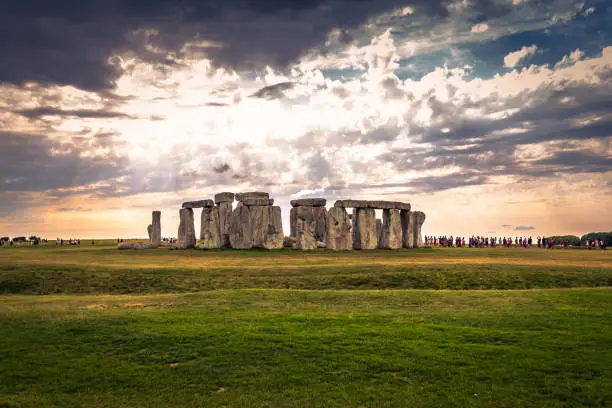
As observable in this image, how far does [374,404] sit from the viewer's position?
28.8 ft

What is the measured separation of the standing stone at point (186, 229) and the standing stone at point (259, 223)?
7.94 meters

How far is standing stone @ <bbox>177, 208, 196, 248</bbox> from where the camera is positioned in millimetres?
48750

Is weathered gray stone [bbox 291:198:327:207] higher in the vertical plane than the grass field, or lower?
higher

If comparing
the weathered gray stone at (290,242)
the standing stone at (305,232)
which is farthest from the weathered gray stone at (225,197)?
the standing stone at (305,232)

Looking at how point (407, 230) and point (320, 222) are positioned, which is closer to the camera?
point (407, 230)

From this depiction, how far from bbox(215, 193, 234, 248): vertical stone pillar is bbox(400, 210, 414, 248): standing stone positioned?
15529mm

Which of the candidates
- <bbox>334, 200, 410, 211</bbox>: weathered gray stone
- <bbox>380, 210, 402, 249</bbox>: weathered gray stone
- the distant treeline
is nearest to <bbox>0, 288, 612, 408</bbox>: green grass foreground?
<bbox>334, 200, 410, 211</bbox>: weathered gray stone

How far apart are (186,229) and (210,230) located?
14.0 ft

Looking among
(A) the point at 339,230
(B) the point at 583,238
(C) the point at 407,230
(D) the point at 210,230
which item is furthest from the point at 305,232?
(B) the point at 583,238

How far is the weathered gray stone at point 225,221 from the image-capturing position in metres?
45.8

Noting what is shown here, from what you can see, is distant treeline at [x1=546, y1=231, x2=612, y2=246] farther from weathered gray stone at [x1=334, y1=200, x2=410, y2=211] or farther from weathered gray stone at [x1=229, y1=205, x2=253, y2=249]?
weathered gray stone at [x1=229, y1=205, x2=253, y2=249]

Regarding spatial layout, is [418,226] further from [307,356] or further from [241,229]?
[307,356]

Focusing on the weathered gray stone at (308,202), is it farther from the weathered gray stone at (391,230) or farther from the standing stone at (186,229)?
the standing stone at (186,229)

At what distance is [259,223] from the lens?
43.5m
